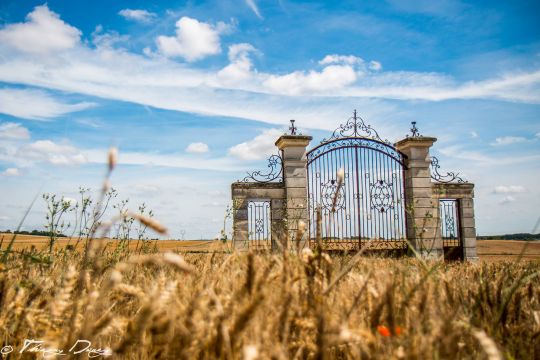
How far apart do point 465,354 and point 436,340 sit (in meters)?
0.36

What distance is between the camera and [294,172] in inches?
455

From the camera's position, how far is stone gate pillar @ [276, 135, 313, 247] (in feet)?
36.7

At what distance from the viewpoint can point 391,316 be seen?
3.47 feet

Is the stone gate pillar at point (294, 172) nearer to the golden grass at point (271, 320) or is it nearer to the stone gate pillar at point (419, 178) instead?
the stone gate pillar at point (419, 178)

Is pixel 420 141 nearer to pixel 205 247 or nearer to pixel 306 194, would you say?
pixel 306 194

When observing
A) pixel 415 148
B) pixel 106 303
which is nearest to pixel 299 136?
pixel 415 148

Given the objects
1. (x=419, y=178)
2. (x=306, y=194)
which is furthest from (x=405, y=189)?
(x=306, y=194)

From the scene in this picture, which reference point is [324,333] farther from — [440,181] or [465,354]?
[440,181]

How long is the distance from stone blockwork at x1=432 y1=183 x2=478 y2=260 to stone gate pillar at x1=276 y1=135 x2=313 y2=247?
167 inches

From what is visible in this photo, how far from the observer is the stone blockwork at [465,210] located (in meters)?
12.5

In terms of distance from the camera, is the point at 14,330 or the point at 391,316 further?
the point at 14,330

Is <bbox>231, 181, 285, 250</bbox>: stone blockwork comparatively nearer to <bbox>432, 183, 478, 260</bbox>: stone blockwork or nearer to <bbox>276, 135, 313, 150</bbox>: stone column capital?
<bbox>276, 135, 313, 150</bbox>: stone column capital

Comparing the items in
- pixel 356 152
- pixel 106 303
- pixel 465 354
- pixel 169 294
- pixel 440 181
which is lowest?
pixel 465 354

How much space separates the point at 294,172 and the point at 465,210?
223 inches
